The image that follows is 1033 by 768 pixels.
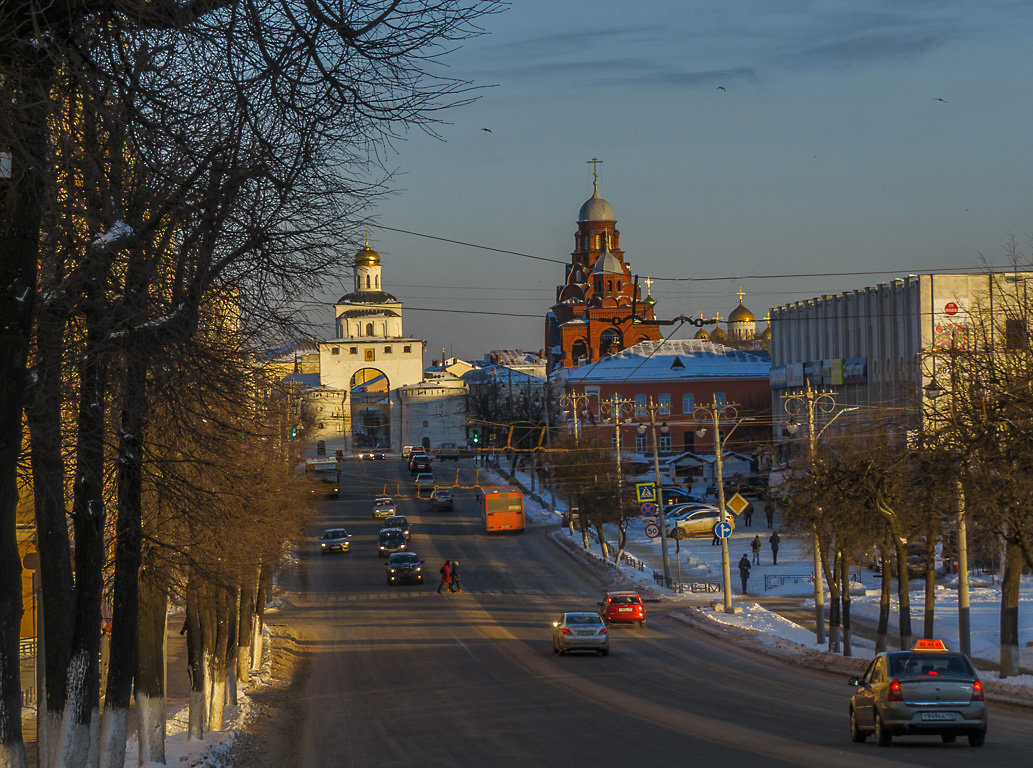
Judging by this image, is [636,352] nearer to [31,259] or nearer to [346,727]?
[346,727]

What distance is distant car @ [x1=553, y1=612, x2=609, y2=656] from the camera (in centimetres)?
3503

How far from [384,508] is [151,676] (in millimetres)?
61604

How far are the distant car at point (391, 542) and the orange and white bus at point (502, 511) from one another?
26.2 ft

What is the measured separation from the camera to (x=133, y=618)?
14.1m

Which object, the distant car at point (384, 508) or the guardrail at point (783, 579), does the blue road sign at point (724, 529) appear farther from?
the distant car at point (384, 508)

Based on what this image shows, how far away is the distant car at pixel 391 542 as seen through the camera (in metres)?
63.4

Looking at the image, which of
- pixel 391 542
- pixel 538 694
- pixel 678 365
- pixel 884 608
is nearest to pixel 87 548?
pixel 538 694

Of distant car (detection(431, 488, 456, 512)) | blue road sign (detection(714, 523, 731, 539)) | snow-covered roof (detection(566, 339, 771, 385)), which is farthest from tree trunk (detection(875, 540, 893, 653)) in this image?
snow-covered roof (detection(566, 339, 771, 385))

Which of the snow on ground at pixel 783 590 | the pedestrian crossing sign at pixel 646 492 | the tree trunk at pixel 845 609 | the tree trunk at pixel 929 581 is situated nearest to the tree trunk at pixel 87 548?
the snow on ground at pixel 783 590

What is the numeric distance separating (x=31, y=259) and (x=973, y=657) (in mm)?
31788

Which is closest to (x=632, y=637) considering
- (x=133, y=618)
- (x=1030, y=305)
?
(x=1030, y=305)

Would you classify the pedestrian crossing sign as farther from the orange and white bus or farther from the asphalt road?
the orange and white bus

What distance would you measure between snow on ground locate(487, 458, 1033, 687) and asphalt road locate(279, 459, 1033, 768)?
2.38 m

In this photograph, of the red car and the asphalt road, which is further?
the red car
